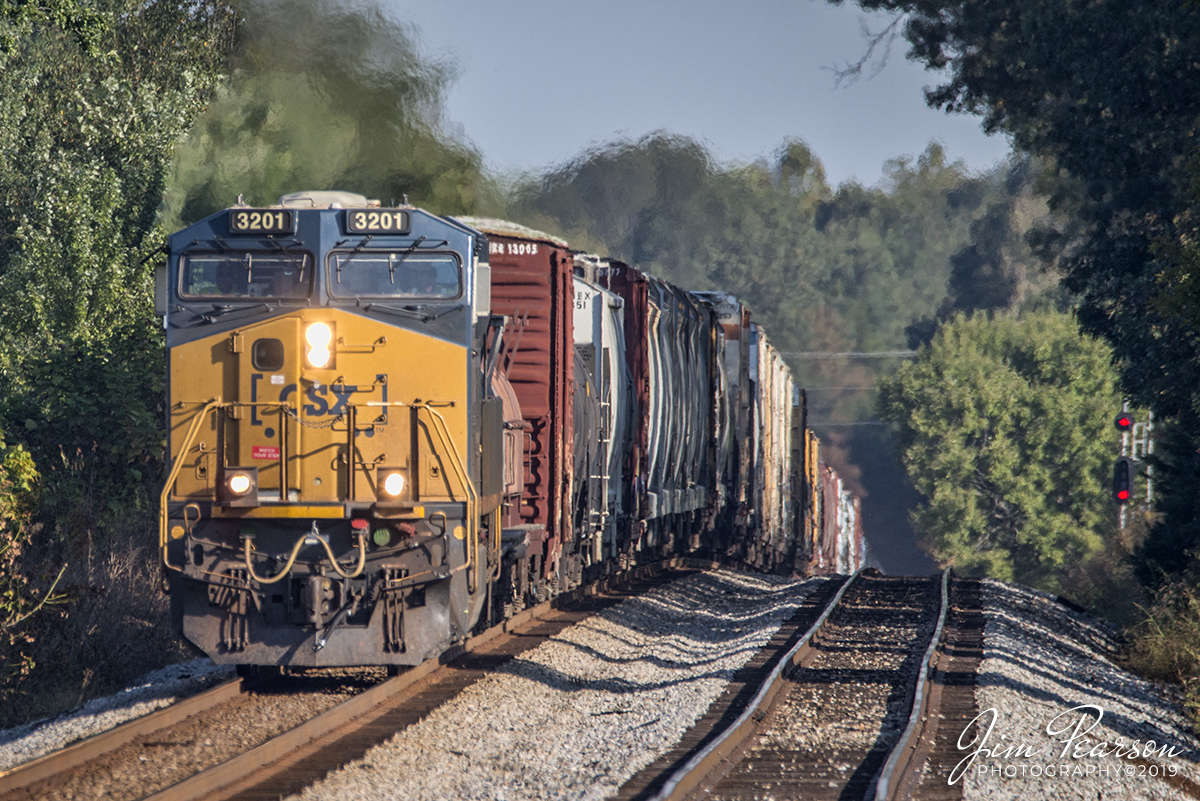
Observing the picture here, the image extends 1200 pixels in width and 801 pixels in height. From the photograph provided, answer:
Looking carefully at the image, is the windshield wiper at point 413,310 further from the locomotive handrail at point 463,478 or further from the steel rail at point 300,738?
the steel rail at point 300,738

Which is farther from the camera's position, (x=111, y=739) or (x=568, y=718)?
(x=568, y=718)

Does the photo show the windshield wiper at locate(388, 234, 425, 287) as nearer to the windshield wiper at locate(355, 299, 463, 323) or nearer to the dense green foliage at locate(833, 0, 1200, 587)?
the windshield wiper at locate(355, 299, 463, 323)

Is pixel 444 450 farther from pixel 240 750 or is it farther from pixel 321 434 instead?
pixel 240 750

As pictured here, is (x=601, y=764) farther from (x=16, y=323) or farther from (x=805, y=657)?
(x=16, y=323)

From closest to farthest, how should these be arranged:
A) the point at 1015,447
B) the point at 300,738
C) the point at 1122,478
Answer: the point at 300,738
the point at 1122,478
the point at 1015,447

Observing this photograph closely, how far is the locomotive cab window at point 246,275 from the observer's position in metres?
10.6

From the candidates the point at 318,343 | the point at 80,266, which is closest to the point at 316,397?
the point at 318,343

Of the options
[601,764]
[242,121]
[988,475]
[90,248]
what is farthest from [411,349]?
[988,475]

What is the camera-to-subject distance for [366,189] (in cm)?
2733

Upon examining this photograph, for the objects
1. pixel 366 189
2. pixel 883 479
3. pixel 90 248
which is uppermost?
→ pixel 366 189

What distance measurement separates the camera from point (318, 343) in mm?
10414

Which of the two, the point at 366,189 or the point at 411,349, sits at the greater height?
the point at 366,189

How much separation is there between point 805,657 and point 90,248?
14701 millimetres

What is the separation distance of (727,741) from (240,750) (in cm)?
346
